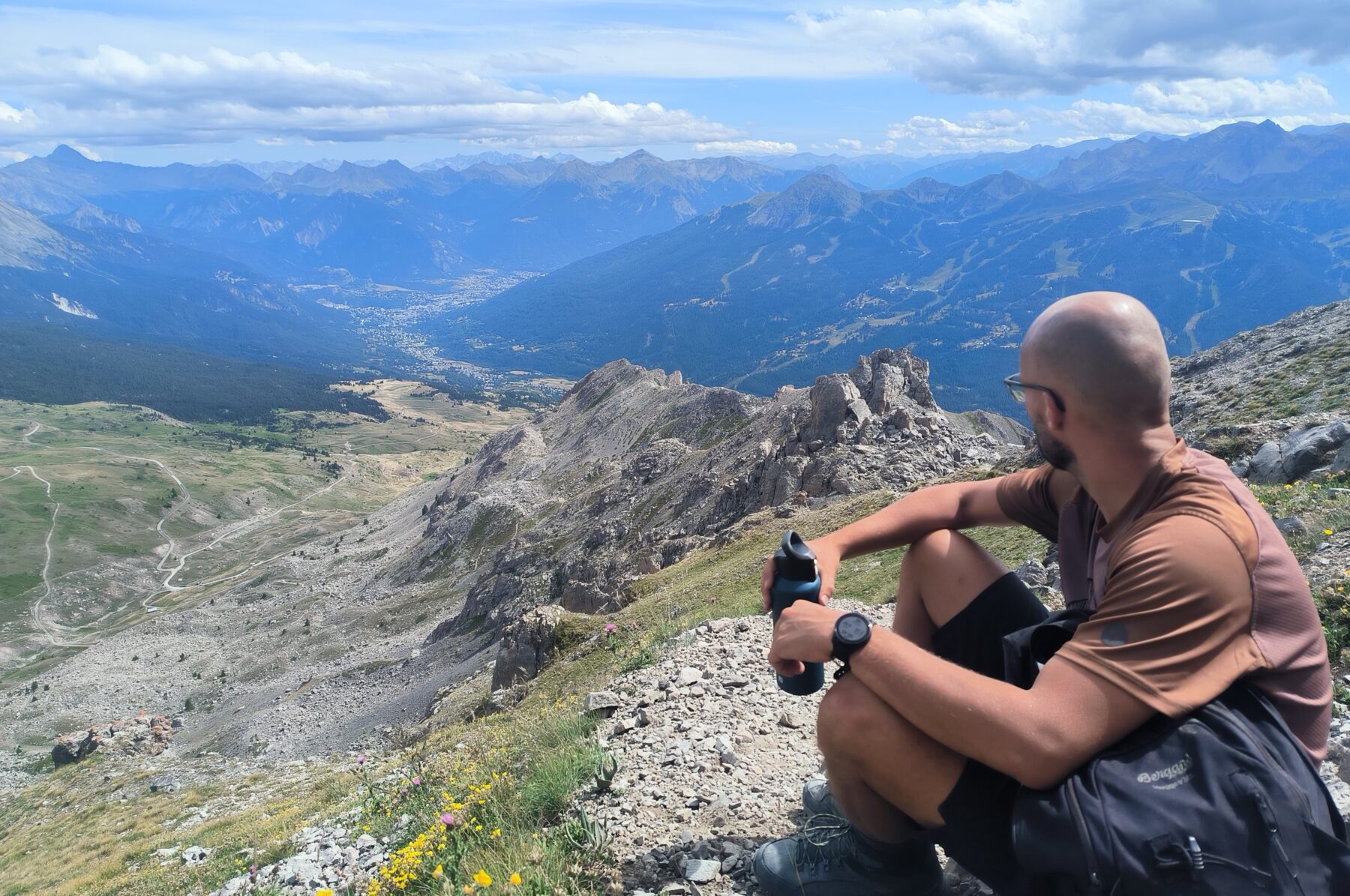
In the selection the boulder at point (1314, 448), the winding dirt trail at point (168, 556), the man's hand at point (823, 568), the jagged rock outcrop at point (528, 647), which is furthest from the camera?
the winding dirt trail at point (168, 556)

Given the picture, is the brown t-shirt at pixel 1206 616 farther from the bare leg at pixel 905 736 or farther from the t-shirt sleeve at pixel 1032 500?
the t-shirt sleeve at pixel 1032 500

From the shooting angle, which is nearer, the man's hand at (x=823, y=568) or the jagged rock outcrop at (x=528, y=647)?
the man's hand at (x=823, y=568)

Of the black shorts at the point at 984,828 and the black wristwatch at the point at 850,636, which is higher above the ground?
the black wristwatch at the point at 850,636

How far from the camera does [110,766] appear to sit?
46781 mm

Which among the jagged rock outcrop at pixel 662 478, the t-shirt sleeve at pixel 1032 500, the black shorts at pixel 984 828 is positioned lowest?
the jagged rock outcrop at pixel 662 478

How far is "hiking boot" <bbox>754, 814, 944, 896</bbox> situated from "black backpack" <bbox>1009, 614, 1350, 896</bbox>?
1.31 m

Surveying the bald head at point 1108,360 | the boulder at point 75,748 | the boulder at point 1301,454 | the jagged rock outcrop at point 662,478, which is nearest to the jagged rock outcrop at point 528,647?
the jagged rock outcrop at point 662,478

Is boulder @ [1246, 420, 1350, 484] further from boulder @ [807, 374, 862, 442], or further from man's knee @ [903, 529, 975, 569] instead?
boulder @ [807, 374, 862, 442]

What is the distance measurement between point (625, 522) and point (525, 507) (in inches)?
989

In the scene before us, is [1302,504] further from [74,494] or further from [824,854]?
[74,494]

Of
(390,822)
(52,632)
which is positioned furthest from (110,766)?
(52,632)

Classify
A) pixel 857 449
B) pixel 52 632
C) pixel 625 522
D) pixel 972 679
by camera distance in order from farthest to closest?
pixel 52 632 → pixel 625 522 → pixel 857 449 → pixel 972 679

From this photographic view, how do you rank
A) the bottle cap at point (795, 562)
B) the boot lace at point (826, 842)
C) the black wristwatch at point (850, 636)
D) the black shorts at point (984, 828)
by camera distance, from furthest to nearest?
the bottle cap at point (795, 562)
the boot lace at point (826, 842)
the black wristwatch at point (850, 636)
the black shorts at point (984, 828)

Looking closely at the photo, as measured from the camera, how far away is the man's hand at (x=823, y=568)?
5.21 meters
